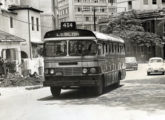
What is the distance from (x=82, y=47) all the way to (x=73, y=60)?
30.3 inches

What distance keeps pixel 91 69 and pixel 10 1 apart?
35193 millimetres

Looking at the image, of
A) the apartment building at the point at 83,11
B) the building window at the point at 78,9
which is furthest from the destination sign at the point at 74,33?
the building window at the point at 78,9

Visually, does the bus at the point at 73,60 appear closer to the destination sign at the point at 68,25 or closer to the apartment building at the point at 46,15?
the destination sign at the point at 68,25

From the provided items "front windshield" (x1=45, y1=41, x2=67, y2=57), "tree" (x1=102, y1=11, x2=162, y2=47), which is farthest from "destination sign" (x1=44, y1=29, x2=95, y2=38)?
"tree" (x1=102, y1=11, x2=162, y2=47)

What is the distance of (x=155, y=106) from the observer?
15664 millimetres

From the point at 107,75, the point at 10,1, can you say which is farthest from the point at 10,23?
the point at 107,75

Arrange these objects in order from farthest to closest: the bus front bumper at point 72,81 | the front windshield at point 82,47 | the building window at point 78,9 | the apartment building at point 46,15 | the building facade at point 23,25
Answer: the building window at point 78,9 < the apartment building at point 46,15 < the building facade at point 23,25 < the front windshield at point 82,47 < the bus front bumper at point 72,81

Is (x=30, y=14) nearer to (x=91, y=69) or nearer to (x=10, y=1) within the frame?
(x=10, y=1)

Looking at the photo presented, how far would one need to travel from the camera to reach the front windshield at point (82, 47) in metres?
19.8

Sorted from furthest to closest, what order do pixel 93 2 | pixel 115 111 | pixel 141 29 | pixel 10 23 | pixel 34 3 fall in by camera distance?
pixel 93 2, pixel 141 29, pixel 34 3, pixel 10 23, pixel 115 111

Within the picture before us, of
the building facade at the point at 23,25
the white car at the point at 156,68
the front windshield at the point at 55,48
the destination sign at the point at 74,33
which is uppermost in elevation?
the building facade at the point at 23,25

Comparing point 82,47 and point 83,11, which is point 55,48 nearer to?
point 82,47

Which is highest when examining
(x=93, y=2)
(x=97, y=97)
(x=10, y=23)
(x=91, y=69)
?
(x=93, y=2)

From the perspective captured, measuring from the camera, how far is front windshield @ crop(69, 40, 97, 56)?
1979 cm
